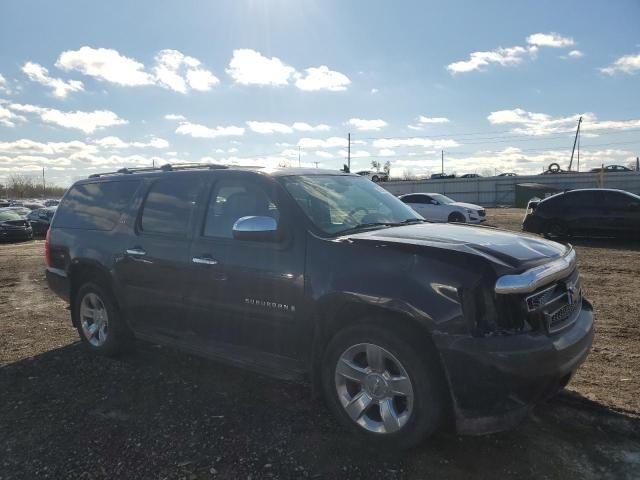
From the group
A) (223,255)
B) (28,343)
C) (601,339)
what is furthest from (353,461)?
(28,343)

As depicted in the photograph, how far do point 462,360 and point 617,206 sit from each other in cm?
1307

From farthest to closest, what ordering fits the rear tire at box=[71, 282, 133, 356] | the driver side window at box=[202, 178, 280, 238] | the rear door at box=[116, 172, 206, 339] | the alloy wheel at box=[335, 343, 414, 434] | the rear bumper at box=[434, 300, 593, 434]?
1. the rear tire at box=[71, 282, 133, 356]
2. the rear door at box=[116, 172, 206, 339]
3. the driver side window at box=[202, 178, 280, 238]
4. the alloy wheel at box=[335, 343, 414, 434]
5. the rear bumper at box=[434, 300, 593, 434]

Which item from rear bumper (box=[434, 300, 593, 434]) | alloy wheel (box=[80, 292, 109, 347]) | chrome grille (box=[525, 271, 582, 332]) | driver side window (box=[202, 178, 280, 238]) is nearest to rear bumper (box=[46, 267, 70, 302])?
alloy wheel (box=[80, 292, 109, 347])

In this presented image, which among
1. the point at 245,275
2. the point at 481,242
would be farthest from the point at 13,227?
the point at 481,242

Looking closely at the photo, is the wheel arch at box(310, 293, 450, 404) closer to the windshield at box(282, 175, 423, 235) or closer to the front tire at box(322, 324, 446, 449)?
the front tire at box(322, 324, 446, 449)

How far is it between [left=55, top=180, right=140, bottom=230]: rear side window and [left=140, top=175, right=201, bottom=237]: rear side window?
369mm

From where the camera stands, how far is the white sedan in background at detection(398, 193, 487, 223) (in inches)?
849

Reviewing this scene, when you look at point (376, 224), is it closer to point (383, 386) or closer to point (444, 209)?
point (383, 386)

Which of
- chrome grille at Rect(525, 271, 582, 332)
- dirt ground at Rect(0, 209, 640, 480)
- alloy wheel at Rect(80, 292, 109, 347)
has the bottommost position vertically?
dirt ground at Rect(0, 209, 640, 480)

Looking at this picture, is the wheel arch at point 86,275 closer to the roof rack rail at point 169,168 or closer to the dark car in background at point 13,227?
the roof rack rail at point 169,168

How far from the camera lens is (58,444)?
350 cm

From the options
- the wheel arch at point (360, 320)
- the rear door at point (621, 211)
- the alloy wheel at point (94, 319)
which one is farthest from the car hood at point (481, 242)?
the rear door at point (621, 211)

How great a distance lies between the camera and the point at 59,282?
5.70 metres

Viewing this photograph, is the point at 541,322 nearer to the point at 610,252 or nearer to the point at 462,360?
the point at 462,360
